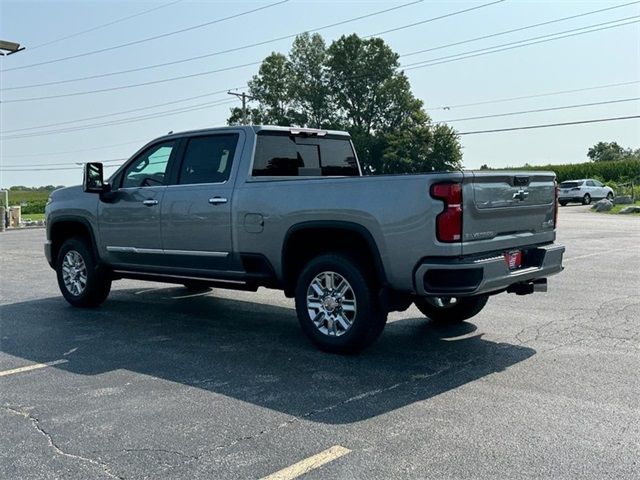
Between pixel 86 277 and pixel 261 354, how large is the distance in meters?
3.39

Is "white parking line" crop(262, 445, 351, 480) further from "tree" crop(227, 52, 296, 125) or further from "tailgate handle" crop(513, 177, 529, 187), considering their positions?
"tree" crop(227, 52, 296, 125)

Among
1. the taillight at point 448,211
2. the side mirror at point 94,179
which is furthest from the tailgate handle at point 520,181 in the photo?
the side mirror at point 94,179

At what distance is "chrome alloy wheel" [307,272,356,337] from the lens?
5770mm

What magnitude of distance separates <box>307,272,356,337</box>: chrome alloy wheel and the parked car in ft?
118

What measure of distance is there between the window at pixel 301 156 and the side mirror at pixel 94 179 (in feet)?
7.24

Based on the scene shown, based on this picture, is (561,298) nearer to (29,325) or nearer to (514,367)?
(514,367)

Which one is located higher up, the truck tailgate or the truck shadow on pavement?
the truck tailgate

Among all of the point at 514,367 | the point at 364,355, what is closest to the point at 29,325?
the point at 364,355

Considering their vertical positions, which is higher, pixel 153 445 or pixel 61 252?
pixel 61 252

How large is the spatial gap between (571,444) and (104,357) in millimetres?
3999

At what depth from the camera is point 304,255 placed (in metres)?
6.32

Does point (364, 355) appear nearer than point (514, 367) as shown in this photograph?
No

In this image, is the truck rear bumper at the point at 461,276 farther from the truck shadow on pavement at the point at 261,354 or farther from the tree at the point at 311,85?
the tree at the point at 311,85

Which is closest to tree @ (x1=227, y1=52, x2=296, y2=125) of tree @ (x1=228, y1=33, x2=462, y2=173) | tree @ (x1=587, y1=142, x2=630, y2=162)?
tree @ (x1=228, y1=33, x2=462, y2=173)
